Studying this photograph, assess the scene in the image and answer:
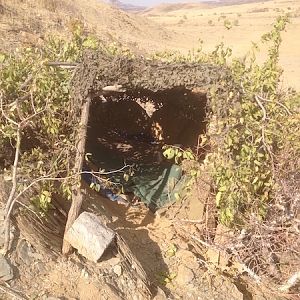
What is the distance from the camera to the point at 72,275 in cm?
469

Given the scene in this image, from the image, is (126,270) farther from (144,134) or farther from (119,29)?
(119,29)

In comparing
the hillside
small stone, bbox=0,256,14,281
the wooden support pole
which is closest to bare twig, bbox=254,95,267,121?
the wooden support pole

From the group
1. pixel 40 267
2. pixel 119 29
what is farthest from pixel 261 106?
pixel 119 29

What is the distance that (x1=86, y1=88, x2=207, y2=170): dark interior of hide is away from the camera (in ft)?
26.9

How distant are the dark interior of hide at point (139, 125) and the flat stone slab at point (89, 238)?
2.93 meters

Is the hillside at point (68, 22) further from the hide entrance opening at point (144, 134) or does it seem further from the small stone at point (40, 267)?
the small stone at point (40, 267)

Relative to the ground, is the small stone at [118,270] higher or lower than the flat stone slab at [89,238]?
lower

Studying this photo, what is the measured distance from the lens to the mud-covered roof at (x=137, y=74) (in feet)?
16.9

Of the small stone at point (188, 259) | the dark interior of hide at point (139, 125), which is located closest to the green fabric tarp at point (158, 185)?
the dark interior of hide at point (139, 125)

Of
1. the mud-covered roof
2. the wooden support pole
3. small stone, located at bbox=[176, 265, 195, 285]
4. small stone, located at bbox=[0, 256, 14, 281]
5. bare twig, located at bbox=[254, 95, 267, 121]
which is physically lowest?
small stone, located at bbox=[176, 265, 195, 285]

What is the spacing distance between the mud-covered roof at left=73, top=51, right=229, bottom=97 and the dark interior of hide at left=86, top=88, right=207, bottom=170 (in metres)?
2.40

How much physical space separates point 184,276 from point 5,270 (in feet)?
6.98

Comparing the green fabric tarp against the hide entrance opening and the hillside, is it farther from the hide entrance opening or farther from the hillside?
the hillside

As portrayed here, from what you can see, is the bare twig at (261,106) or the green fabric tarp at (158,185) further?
the green fabric tarp at (158,185)
